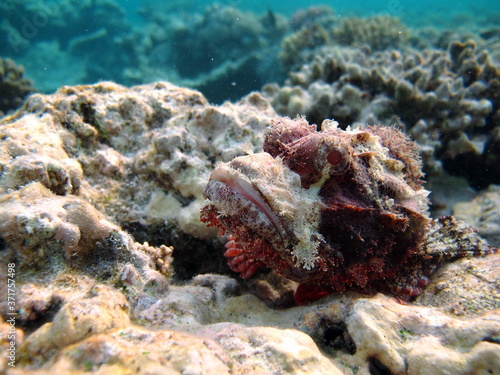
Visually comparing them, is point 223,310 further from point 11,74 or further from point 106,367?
point 11,74

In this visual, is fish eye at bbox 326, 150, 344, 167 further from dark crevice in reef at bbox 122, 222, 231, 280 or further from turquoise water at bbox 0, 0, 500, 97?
turquoise water at bbox 0, 0, 500, 97

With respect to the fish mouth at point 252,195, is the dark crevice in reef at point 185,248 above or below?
below

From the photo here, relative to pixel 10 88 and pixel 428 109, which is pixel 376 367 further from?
pixel 10 88

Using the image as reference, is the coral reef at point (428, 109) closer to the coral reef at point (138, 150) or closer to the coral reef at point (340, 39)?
the coral reef at point (138, 150)

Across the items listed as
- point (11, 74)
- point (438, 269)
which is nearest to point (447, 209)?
point (438, 269)

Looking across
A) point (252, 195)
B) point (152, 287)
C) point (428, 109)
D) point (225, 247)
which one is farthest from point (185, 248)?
point (428, 109)

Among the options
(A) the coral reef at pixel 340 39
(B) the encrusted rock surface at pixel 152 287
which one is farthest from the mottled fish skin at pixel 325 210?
(A) the coral reef at pixel 340 39
